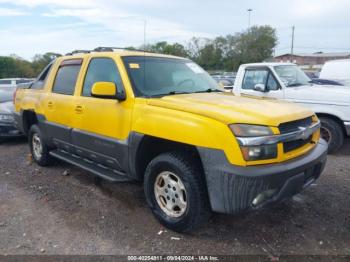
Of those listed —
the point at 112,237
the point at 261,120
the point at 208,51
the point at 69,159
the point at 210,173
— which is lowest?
the point at 112,237

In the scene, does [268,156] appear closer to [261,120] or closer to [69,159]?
[261,120]

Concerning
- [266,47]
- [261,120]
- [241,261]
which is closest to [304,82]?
[261,120]

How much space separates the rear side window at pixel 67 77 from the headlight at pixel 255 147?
2727 millimetres

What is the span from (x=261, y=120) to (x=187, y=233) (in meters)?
1.39

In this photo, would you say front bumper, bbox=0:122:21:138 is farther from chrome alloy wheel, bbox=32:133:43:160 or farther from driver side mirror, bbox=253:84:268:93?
driver side mirror, bbox=253:84:268:93

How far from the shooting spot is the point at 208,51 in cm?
5453

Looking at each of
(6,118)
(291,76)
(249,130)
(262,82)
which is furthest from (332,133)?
(6,118)

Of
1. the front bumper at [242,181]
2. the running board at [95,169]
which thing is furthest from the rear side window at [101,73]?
the front bumper at [242,181]

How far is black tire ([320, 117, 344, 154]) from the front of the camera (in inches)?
249

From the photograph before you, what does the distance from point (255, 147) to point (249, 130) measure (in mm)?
157

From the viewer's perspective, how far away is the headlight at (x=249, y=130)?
2904 mm

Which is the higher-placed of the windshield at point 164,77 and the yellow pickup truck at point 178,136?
the windshield at point 164,77

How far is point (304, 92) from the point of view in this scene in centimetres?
655

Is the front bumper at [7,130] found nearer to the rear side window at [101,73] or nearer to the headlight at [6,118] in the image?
the headlight at [6,118]
